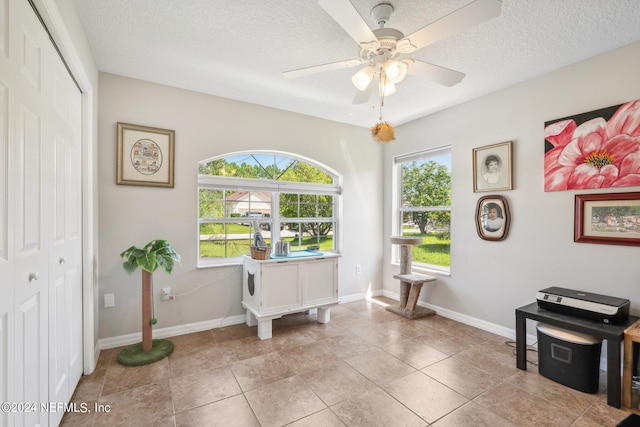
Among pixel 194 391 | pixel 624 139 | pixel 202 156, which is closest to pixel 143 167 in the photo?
pixel 202 156

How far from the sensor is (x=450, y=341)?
9.57ft

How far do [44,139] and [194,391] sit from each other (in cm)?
182

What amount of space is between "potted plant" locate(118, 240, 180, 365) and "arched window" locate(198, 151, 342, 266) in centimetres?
69

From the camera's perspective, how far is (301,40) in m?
2.21

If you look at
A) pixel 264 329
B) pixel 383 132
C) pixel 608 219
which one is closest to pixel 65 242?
pixel 264 329

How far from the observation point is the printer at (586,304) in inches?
81.1

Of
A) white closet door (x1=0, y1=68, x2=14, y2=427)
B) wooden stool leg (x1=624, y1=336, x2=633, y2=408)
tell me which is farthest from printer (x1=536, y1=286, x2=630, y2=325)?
white closet door (x1=0, y1=68, x2=14, y2=427)

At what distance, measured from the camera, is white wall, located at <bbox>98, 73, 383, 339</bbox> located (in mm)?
2729

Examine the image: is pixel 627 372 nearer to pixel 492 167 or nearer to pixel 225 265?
pixel 492 167

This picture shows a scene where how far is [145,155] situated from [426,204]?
134 inches

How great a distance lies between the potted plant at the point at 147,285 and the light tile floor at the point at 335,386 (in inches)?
3.7

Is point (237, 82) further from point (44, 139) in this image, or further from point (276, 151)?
point (44, 139)

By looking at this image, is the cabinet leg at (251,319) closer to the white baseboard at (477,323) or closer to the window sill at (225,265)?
the window sill at (225,265)

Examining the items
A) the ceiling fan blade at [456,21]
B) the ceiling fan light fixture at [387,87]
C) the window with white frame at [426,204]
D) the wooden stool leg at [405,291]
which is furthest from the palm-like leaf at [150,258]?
the window with white frame at [426,204]
